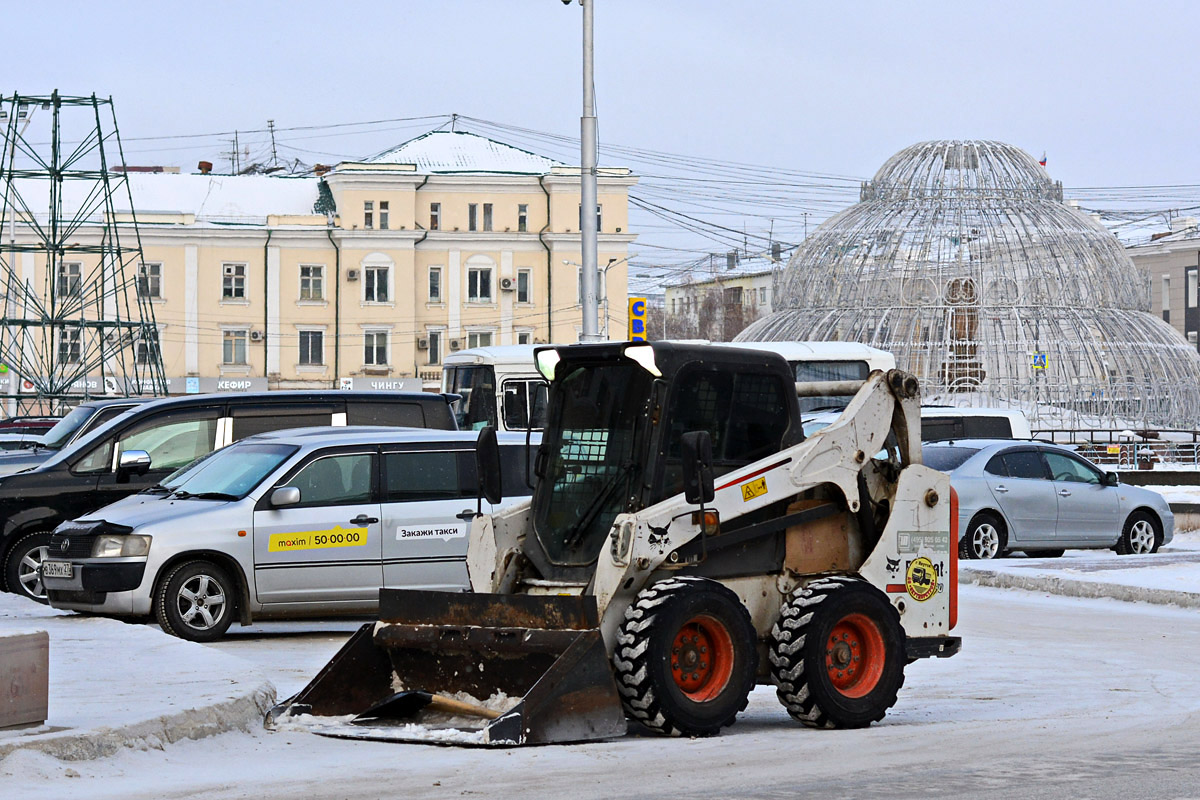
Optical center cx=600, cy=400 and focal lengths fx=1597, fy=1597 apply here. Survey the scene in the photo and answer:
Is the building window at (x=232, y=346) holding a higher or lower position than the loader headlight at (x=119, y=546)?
higher

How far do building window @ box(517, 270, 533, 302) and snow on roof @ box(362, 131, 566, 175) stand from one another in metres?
5.20

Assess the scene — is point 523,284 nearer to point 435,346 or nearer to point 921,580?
point 435,346

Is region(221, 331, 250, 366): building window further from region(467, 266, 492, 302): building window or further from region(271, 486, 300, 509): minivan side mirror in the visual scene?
region(271, 486, 300, 509): minivan side mirror

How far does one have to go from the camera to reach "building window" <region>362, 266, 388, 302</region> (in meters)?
81.1

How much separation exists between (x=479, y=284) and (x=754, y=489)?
74.5 m

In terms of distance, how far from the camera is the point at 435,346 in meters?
82.1

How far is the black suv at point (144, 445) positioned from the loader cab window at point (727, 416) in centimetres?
804

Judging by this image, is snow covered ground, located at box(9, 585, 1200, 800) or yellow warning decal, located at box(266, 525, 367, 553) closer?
snow covered ground, located at box(9, 585, 1200, 800)

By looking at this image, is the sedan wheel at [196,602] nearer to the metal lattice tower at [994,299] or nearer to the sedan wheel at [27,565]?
the sedan wheel at [27,565]

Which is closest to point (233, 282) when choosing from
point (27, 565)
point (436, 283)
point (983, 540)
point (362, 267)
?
point (362, 267)

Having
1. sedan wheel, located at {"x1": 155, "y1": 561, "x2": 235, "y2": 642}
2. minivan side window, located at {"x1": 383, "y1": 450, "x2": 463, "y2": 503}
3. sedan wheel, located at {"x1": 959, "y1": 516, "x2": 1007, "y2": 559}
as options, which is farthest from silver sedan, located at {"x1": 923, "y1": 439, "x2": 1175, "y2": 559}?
sedan wheel, located at {"x1": 155, "y1": 561, "x2": 235, "y2": 642}

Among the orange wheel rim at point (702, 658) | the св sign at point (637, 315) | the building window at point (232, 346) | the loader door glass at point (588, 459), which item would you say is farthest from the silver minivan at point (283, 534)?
the building window at point (232, 346)

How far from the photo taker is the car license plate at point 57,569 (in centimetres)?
1324

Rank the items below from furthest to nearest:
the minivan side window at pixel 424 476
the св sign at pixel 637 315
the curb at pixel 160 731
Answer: the св sign at pixel 637 315 → the minivan side window at pixel 424 476 → the curb at pixel 160 731
